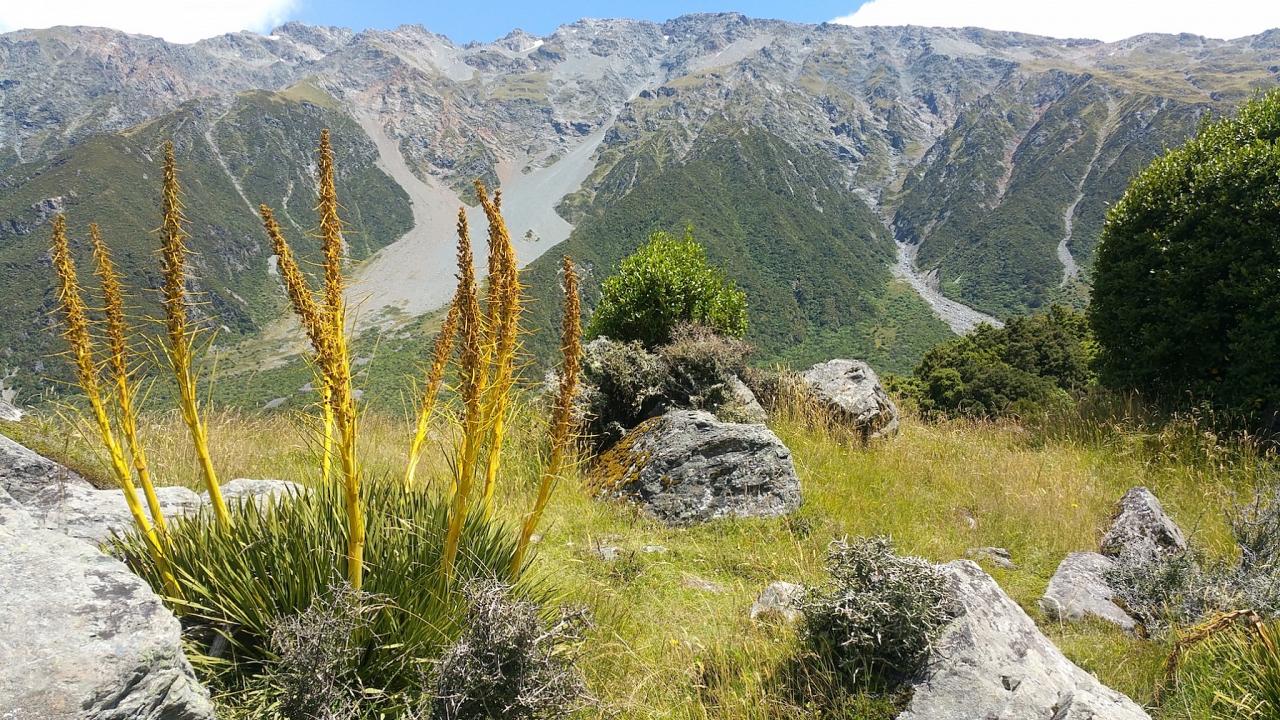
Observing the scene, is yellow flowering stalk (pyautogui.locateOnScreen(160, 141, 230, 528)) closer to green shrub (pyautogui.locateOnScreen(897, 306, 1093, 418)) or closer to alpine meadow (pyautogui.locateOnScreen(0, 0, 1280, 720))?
alpine meadow (pyautogui.locateOnScreen(0, 0, 1280, 720))

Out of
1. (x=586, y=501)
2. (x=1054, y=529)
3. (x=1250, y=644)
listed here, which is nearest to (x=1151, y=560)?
(x=1054, y=529)

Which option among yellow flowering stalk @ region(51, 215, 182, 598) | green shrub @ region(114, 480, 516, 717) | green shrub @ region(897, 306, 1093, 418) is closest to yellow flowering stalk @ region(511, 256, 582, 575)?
green shrub @ region(114, 480, 516, 717)

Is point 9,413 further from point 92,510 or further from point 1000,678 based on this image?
point 1000,678

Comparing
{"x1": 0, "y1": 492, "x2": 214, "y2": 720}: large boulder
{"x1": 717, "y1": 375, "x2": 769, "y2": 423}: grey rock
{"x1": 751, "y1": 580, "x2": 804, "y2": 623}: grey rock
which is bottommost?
{"x1": 717, "y1": 375, "x2": 769, "y2": 423}: grey rock

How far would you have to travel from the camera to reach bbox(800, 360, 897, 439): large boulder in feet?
29.9

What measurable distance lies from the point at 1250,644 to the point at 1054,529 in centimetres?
291

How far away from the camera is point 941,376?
20.8m

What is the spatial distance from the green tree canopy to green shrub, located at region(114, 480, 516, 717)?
30.9ft

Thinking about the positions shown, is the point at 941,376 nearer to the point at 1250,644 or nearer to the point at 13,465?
the point at 1250,644

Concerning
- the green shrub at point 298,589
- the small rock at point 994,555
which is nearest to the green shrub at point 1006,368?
the small rock at point 994,555

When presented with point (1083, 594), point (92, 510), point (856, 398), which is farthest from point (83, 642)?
point (856, 398)

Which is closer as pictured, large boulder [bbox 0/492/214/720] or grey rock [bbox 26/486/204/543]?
large boulder [bbox 0/492/214/720]

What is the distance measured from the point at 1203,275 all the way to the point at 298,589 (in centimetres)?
1048

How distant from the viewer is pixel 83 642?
6.47 ft
